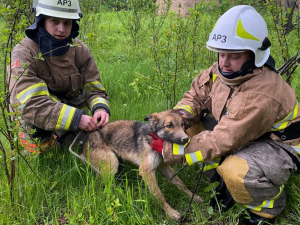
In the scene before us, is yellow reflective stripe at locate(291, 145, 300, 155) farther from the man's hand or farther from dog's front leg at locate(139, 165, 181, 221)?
the man's hand

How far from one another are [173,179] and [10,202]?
1769 millimetres

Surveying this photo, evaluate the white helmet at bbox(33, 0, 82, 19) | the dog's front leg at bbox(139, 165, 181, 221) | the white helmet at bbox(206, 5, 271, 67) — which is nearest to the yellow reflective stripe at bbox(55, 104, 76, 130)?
the dog's front leg at bbox(139, 165, 181, 221)

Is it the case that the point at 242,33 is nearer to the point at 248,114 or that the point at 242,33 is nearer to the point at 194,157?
the point at 248,114

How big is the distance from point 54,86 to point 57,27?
0.81 m

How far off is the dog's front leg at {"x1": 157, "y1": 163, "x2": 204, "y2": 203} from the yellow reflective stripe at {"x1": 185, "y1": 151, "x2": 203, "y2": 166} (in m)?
0.63

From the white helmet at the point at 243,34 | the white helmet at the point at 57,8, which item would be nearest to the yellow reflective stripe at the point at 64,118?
the white helmet at the point at 57,8

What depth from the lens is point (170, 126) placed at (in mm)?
3109

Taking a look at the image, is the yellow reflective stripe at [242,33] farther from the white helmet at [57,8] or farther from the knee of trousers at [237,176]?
the white helmet at [57,8]

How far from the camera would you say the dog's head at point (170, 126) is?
299 cm

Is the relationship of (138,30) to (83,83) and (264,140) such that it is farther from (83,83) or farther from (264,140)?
(264,140)

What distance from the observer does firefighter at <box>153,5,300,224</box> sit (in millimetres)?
2594

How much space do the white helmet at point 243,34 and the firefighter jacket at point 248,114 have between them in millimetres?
217

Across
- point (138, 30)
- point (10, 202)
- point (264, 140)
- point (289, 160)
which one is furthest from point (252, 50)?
point (138, 30)

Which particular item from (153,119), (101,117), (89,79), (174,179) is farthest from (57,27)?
(174,179)
